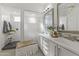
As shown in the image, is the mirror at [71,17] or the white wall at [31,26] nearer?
the mirror at [71,17]

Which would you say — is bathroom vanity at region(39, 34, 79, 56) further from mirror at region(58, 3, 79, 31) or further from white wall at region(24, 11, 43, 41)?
white wall at region(24, 11, 43, 41)

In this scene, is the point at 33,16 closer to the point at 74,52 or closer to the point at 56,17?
the point at 56,17

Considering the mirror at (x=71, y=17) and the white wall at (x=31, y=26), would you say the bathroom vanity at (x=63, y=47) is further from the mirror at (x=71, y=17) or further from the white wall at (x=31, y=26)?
the white wall at (x=31, y=26)

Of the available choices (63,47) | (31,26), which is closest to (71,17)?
(63,47)

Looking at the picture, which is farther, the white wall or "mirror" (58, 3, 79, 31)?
the white wall

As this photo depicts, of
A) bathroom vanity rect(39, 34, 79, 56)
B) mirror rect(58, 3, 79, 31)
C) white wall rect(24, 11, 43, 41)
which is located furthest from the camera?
white wall rect(24, 11, 43, 41)

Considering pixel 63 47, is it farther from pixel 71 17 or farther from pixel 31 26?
pixel 31 26

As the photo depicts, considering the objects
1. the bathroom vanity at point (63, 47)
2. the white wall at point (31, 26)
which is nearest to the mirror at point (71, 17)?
the bathroom vanity at point (63, 47)

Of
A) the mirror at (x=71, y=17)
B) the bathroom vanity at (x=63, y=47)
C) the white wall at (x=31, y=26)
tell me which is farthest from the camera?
the white wall at (x=31, y=26)

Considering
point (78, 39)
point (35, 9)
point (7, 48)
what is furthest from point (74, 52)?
point (7, 48)

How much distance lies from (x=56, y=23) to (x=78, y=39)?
4.29ft

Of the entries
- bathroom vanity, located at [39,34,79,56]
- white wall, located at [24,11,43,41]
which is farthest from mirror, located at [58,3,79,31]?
white wall, located at [24,11,43,41]

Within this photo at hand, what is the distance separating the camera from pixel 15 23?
2.62 metres

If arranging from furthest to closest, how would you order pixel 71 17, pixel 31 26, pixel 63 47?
pixel 31 26, pixel 71 17, pixel 63 47
